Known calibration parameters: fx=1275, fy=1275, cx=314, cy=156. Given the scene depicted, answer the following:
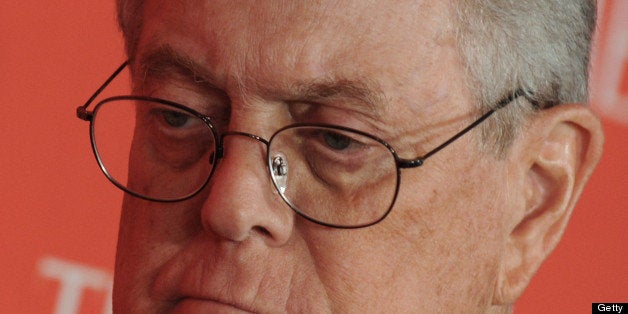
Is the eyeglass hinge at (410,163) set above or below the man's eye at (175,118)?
below

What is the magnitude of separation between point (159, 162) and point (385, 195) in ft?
1.24

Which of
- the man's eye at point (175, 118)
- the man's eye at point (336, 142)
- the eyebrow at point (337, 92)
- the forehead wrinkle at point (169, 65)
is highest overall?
the forehead wrinkle at point (169, 65)

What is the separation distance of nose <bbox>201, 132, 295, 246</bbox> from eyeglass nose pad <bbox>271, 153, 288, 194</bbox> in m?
0.01

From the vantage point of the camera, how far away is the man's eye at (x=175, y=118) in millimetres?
1933

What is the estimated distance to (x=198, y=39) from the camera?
72.7 inches

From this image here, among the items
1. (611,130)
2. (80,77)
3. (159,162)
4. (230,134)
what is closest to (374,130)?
(230,134)

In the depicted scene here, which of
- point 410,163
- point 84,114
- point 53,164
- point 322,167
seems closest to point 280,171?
point 322,167

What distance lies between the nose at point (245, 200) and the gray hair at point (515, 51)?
0.33 meters

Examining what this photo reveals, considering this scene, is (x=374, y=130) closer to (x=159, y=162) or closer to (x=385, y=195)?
(x=385, y=195)

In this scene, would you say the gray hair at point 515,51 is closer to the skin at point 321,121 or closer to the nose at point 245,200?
the skin at point 321,121

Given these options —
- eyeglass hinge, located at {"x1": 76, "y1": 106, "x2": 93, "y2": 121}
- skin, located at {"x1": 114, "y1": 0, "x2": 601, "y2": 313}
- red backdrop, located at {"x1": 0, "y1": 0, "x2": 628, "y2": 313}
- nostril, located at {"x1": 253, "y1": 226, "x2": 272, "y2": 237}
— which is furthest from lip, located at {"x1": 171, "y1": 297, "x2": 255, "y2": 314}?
red backdrop, located at {"x1": 0, "y1": 0, "x2": 628, "y2": 313}

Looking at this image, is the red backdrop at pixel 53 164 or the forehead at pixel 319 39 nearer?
the forehead at pixel 319 39

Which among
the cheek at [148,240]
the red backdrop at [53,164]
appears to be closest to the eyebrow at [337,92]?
the cheek at [148,240]

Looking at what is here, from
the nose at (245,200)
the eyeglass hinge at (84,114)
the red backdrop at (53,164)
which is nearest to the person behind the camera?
the nose at (245,200)
